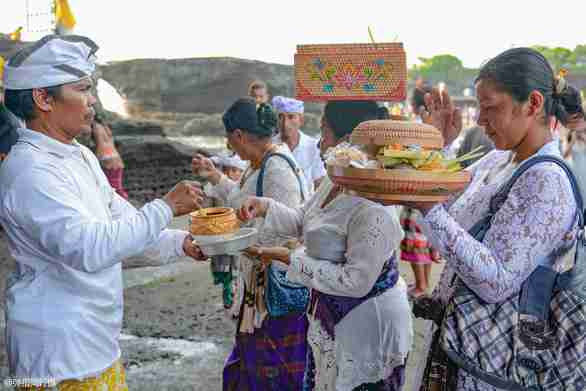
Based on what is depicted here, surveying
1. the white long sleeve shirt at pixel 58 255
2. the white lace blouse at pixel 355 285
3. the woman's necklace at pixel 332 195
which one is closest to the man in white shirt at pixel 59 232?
the white long sleeve shirt at pixel 58 255

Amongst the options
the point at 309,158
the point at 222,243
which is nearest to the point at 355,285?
the point at 222,243

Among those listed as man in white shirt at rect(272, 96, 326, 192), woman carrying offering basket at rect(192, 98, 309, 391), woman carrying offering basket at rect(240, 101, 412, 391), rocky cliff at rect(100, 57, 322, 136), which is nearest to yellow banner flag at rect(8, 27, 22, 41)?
rocky cliff at rect(100, 57, 322, 136)

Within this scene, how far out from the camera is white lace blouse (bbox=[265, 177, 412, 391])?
7.09 ft

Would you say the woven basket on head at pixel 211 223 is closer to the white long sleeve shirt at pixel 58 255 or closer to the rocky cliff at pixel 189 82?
the white long sleeve shirt at pixel 58 255

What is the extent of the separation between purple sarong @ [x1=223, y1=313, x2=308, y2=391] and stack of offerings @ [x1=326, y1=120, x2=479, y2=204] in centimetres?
138

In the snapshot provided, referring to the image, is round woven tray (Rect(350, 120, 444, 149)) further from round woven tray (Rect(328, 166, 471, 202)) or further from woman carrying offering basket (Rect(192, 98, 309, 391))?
woman carrying offering basket (Rect(192, 98, 309, 391))

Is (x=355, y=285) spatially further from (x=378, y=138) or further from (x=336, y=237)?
(x=378, y=138)

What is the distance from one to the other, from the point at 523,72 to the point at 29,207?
5.85ft

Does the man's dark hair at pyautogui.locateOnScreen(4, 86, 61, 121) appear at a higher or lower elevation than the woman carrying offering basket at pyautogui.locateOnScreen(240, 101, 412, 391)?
higher

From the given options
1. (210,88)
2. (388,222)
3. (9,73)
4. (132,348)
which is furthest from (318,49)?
(210,88)

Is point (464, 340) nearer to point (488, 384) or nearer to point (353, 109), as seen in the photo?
point (488, 384)

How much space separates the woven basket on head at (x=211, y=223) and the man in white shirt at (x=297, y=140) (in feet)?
11.8

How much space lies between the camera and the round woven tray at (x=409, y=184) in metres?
1.56

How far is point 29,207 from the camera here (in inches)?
72.4
